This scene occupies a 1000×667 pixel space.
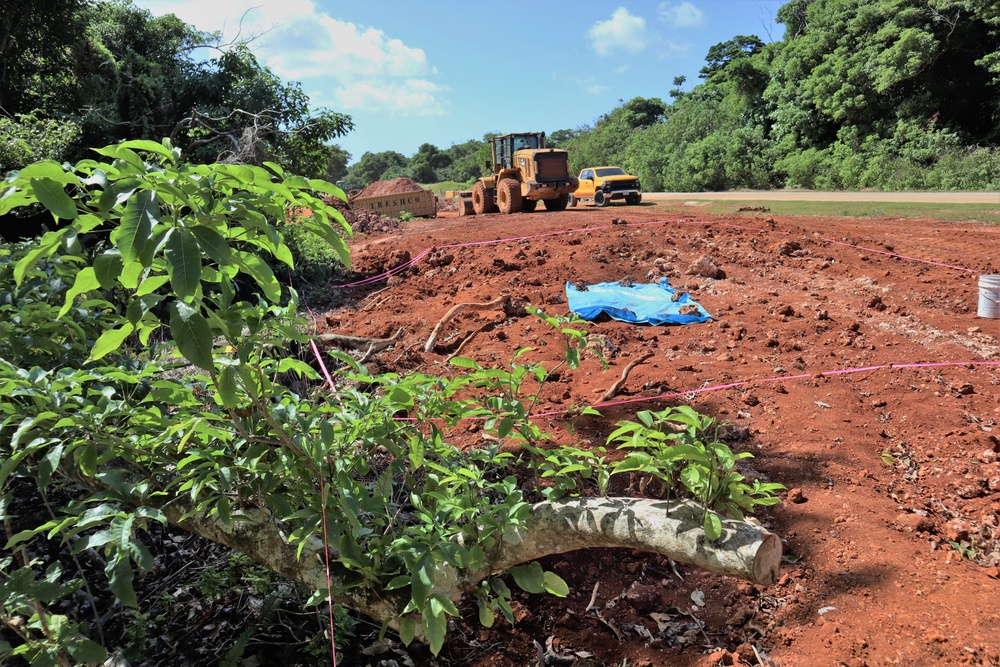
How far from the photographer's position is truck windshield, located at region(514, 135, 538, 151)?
791 inches

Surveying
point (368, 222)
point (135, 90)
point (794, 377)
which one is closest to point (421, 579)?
point (794, 377)

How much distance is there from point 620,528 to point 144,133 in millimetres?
12099

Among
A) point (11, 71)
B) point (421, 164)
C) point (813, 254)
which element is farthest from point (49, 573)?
point (421, 164)

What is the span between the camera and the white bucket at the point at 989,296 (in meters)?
5.43

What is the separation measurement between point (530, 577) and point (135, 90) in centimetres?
1288

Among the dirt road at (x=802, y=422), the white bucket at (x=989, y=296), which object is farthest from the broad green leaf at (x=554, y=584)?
the white bucket at (x=989, y=296)

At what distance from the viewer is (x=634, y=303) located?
6750 mm

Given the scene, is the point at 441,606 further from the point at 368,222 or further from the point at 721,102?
the point at 721,102

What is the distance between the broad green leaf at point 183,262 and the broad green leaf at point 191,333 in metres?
0.10

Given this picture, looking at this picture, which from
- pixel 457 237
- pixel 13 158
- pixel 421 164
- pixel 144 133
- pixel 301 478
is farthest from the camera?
pixel 421 164

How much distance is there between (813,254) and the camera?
27.0 ft

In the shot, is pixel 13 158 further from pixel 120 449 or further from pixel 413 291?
pixel 120 449

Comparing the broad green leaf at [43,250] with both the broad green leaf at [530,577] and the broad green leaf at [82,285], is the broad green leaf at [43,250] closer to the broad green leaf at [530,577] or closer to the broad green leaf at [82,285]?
the broad green leaf at [82,285]

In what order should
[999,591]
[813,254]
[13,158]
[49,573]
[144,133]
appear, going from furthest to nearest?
[144,133], [813,254], [13,158], [999,591], [49,573]
